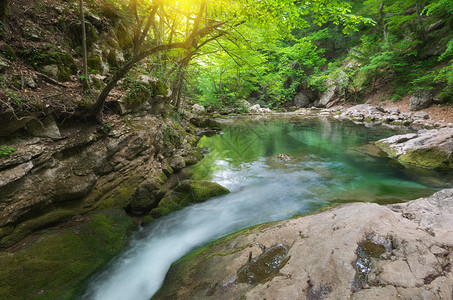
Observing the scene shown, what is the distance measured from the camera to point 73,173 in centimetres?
430

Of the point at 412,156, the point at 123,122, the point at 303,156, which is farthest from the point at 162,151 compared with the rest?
the point at 412,156

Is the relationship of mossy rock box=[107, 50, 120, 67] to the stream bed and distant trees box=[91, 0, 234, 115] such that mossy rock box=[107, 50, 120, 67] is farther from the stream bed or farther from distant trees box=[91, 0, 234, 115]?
the stream bed

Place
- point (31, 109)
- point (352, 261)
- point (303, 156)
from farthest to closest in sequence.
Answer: point (303, 156), point (31, 109), point (352, 261)

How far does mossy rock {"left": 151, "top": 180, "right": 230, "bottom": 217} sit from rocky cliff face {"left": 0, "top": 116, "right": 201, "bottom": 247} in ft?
0.97

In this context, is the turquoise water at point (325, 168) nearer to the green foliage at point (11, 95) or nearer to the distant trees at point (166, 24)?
the distant trees at point (166, 24)

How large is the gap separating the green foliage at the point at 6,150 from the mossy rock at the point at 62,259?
4.95ft

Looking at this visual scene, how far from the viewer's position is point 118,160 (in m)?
5.36

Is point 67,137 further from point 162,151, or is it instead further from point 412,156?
point 412,156

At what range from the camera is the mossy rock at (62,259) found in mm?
2842

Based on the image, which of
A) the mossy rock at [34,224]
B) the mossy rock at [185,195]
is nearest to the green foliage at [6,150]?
the mossy rock at [34,224]

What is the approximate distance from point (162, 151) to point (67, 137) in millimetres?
3512

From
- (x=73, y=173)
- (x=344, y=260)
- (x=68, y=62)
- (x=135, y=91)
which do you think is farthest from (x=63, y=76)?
(x=344, y=260)

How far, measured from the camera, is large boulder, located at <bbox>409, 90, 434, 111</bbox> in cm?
1542

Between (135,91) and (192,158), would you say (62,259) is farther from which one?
(192,158)
